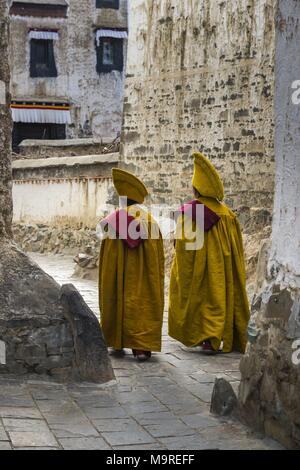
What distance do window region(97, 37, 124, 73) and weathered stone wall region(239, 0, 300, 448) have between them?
21.7 m

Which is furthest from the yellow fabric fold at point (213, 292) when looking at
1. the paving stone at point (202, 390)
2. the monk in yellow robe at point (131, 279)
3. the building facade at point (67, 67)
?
the building facade at point (67, 67)

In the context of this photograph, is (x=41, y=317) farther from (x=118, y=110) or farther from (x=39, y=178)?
(x=118, y=110)

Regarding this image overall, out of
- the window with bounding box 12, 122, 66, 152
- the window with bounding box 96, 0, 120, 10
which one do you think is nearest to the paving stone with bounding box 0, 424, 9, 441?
the window with bounding box 12, 122, 66, 152

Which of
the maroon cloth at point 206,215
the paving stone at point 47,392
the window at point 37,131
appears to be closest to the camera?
the paving stone at point 47,392

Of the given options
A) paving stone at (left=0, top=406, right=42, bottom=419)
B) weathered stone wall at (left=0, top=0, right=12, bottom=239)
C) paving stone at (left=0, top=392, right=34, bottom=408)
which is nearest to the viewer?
paving stone at (left=0, top=406, right=42, bottom=419)

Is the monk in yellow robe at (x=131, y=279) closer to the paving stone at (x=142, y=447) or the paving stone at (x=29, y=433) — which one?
the paving stone at (x=29, y=433)

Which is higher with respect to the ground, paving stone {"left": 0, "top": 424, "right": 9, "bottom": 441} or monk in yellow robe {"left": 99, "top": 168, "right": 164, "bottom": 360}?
monk in yellow robe {"left": 99, "top": 168, "right": 164, "bottom": 360}

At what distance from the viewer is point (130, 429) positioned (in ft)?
15.9

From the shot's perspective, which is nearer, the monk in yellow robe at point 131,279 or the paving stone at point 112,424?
the paving stone at point 112,424

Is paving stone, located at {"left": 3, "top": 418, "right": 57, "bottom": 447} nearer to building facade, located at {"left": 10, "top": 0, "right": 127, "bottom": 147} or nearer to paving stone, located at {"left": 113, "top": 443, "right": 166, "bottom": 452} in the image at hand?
paving stone, located at {"left": 113, "top": 443, "right": 166, "bottom": 452}

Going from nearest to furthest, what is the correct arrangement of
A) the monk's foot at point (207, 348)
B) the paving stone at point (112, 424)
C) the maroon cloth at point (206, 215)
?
1. the paving stone at point (112, 424)
2. the monk's foot at point (207, 348)
3. the maroon cloth at point (206, 215)

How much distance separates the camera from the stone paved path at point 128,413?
4566 millimetres

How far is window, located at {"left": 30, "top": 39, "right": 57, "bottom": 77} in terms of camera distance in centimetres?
2539
